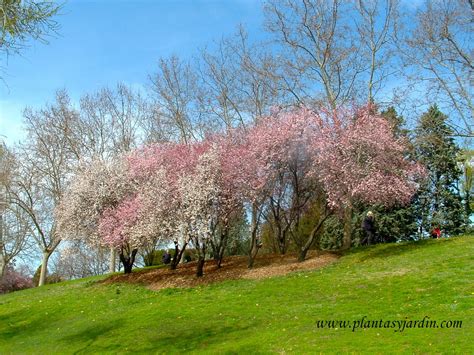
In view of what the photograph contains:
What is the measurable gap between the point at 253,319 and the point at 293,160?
25.0 ft

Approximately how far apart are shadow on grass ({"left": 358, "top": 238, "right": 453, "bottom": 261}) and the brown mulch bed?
1381mm

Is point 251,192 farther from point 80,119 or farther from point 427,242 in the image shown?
point 80,119

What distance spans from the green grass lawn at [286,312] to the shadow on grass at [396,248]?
41mm

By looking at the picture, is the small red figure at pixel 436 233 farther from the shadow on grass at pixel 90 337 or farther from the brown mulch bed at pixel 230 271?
the shadow on grass at pixel 90 337

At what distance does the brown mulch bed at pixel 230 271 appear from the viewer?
17.0 meters

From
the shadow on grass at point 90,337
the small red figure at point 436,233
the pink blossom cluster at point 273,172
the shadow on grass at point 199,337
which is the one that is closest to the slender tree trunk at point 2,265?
the pink blossom cluster at point 273,172

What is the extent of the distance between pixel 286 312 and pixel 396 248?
7733 millimetres

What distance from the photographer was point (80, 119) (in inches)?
1273

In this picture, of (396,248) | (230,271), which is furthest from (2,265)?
(396,248)

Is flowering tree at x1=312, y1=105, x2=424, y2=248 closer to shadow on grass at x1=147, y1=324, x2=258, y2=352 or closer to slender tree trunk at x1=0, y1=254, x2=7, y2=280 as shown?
shadow on grass at x1=147, y1=324, x2=258, y2=352

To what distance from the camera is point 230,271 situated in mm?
18328

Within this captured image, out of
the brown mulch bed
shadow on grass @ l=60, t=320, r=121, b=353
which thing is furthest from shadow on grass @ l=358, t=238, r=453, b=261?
shadow on grass @ l=60, t=320, r=121, b=353

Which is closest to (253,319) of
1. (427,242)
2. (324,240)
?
(427,242)

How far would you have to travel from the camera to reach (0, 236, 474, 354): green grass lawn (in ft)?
28.7
